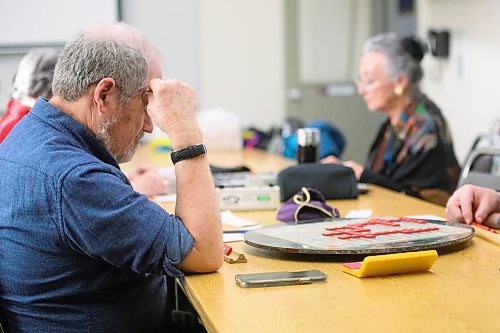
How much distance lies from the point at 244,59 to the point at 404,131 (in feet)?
9.79

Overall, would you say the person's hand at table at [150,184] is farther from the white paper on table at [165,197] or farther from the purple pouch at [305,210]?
the purple pouch at [305,210]

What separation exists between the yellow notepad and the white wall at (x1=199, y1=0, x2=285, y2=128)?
15.6 feet

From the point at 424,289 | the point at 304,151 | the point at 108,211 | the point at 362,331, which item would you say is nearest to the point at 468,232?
the point at 424,289

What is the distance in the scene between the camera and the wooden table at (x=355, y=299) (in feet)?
4.28

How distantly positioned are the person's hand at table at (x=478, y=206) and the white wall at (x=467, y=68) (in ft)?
9.44

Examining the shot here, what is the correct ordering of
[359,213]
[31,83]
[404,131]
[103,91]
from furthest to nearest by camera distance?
[404,131], [31,83], [359,213], [103,91]

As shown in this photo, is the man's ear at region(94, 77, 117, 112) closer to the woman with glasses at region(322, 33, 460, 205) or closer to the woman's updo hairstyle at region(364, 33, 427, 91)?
the woman with glasses at region(322, 33, 460, 205)

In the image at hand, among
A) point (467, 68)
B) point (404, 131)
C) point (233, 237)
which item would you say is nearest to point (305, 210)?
point (233, 237)

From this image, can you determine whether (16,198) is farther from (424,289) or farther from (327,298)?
(424,289)

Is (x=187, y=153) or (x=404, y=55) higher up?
(x=404, y=55)

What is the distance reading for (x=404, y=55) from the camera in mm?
3914

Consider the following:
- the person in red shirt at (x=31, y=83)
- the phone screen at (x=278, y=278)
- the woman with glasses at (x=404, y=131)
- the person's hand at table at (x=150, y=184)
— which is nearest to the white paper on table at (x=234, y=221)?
the person's hand at table at (x=150, y=184)

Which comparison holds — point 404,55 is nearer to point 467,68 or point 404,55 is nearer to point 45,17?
point 467,68

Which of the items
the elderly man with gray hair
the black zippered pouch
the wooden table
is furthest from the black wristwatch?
the black zippered pouch
